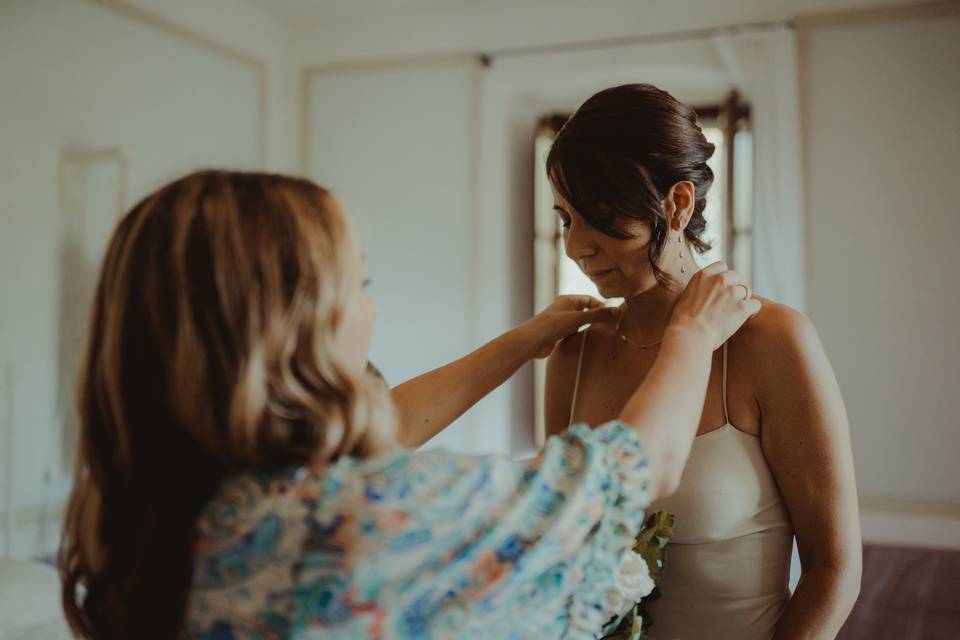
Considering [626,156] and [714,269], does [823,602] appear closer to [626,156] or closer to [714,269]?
[714,269]

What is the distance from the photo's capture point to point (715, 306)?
108cm

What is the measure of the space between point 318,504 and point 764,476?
30.9 inches

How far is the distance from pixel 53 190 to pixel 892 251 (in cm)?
393

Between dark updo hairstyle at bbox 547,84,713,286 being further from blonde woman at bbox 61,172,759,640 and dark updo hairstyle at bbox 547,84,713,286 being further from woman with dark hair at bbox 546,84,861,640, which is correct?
blonde woman at bbox 61,172,759,640

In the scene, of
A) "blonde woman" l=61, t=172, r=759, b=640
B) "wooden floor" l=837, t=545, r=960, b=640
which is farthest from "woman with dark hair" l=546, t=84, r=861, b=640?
"wooden floor" l=837, t=545, r=960, b=640

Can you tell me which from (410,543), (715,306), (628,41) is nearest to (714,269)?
(715,306)

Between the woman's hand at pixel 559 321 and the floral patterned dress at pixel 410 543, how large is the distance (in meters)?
0.60

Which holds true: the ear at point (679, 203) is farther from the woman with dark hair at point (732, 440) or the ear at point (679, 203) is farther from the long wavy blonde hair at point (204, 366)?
the long wavy blonde hair at point (204, 366)

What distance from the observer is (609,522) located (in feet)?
2.65

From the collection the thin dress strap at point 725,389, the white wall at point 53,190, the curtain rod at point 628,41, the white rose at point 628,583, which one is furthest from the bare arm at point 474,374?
the curtain rod at point 628,41

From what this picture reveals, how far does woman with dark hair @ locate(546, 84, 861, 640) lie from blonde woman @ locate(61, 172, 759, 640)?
0.43 meters

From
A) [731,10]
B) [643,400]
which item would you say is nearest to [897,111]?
[731,10]

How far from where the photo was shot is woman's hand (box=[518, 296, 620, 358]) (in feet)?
A: 4.63

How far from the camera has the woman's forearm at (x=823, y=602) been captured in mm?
1137
